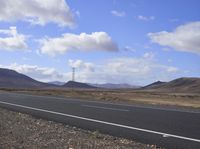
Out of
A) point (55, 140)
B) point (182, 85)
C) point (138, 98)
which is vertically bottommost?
point (55, 140)

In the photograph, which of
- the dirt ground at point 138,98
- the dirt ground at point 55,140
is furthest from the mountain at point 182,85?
the dirt ground at point 55,140

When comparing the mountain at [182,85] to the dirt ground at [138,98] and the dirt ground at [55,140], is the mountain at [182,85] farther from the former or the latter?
the dirt ground at [55,140]

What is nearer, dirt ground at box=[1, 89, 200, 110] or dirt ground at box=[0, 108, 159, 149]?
dirt ground at box=[0, 108, 159, 149]

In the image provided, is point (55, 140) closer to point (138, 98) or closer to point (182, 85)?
point (138, 98)

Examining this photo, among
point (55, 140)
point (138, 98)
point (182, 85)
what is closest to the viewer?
point (55, 140)

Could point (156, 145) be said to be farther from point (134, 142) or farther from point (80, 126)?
point (80, 126)

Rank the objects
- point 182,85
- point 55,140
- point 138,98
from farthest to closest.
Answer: point 182,85, point 138,98, point 55,140

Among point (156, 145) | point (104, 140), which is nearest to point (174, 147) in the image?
point (156, 145)

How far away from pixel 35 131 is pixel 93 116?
659cm

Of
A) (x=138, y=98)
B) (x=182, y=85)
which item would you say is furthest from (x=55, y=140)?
(x=182, y=85)

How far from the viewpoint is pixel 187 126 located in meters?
16.5

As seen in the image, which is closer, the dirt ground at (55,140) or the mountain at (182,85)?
the dirt ground at (55,140)

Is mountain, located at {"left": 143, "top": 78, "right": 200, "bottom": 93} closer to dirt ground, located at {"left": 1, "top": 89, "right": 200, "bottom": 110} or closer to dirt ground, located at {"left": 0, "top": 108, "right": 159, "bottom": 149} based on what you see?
dirt ground, located at {"left": 1, "top": 89, "right": 200, "bottom": 110}

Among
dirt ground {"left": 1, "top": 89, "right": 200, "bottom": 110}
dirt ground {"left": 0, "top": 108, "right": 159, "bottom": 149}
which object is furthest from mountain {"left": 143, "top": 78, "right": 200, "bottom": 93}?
dirt ground {"left": 0, "top": 108, "right": 159, "bottom": 149}
